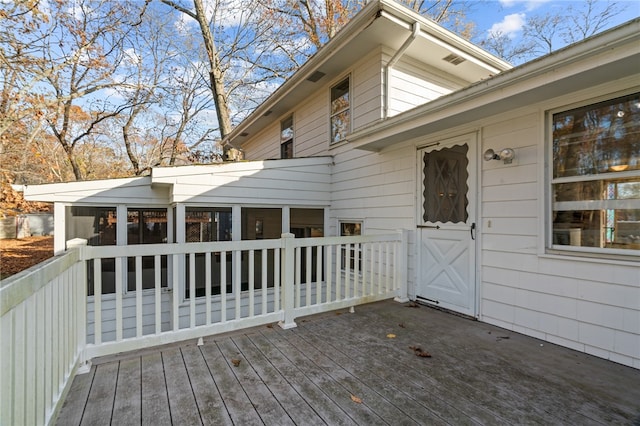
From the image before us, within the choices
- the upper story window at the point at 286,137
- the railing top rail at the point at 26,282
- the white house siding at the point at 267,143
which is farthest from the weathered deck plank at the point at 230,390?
the white house siding at the point at 267,143

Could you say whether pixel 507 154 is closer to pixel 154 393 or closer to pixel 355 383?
pixel 355 383

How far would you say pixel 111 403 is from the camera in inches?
77.0

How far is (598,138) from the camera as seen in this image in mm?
2680

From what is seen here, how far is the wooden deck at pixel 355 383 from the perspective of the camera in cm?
186

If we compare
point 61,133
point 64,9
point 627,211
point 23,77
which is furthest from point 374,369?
point 61,133

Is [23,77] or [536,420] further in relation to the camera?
[23,77]

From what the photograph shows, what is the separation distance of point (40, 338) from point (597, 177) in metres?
4.12

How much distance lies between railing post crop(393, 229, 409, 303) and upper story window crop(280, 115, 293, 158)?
4.38 m

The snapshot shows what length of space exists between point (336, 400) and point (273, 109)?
702 centimetres

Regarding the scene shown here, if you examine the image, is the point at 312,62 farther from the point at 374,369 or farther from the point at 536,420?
the point at 536,420

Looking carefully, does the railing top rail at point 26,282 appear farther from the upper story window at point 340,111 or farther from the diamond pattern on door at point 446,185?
the upper story window at point 340,111

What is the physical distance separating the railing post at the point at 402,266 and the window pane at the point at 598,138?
6.27 feet

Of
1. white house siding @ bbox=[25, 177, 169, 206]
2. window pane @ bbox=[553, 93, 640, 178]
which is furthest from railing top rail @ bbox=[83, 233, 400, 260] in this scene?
white house siding @ bbox=[25, 177, 169, 206]

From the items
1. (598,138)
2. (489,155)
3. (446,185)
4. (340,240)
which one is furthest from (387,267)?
(598,138)
